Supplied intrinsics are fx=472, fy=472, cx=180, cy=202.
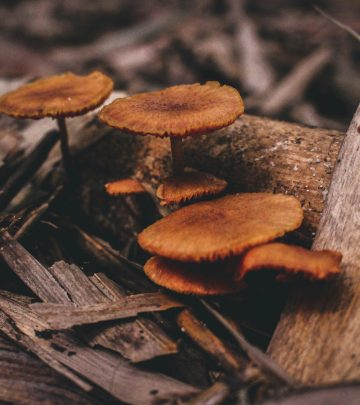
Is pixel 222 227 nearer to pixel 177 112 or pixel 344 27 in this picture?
pixel 177 112

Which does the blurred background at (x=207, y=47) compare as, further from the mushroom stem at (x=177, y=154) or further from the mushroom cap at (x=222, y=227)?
the mushroom cap at (x=222, y=227)

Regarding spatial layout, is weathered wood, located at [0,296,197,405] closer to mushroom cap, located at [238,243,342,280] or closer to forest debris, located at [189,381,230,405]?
forest debris, located at [189,381,230,405]

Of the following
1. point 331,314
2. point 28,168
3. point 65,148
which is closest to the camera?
point 331,314

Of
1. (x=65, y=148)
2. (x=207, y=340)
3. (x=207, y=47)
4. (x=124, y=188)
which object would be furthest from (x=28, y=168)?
(x=207, y=47)

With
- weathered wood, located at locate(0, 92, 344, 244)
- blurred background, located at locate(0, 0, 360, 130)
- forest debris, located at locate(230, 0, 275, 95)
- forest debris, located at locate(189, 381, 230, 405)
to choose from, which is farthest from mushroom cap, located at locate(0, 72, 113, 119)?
forest debris, located at locate(230, 0, 275, 95)

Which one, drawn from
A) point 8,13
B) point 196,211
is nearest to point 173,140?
point 196,211

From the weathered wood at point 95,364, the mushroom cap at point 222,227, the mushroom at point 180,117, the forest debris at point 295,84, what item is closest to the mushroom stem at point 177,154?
the mushroom at point 180,117

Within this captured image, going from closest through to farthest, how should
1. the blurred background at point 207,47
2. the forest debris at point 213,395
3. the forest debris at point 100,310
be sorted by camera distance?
the forest debris at point 213,395 → the forest debris at point 100,310 → the blurred background at point 207,47
